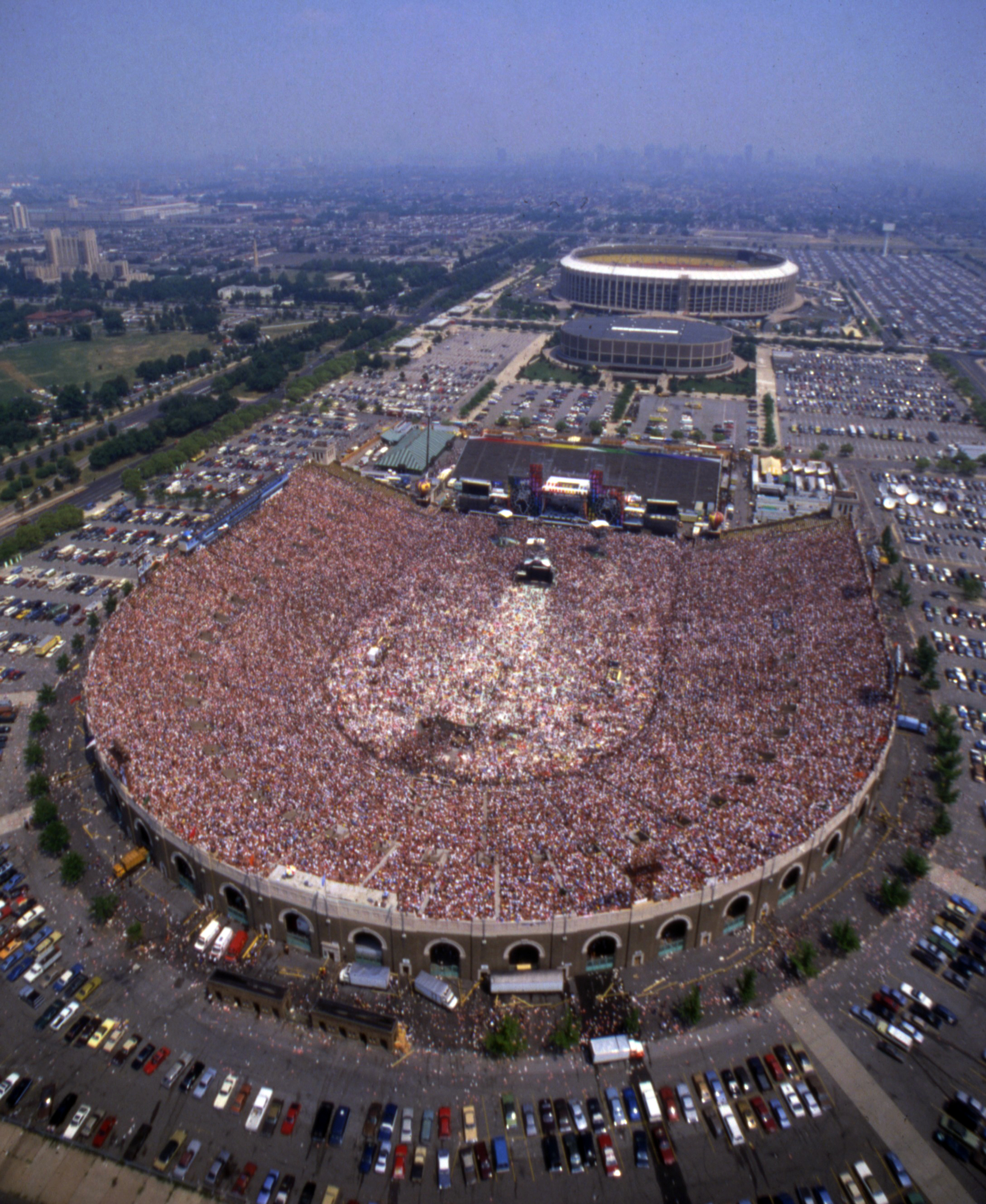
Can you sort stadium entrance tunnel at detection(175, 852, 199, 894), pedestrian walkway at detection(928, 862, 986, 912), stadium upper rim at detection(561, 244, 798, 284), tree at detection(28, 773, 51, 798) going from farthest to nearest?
stadium upper rim at detection(561, 244, 798, 284) < tree at detection(28, 773, 51, 798) < pedestrian walkway at detection(928, 862, 986, 912) < stadium entrance tunnel at detection(175, 852, 199, 894)

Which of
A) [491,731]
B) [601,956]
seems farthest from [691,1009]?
[491,731]

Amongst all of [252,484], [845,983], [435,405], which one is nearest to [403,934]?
[845,983]

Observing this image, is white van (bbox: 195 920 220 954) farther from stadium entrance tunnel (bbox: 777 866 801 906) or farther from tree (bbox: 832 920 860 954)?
tree (bbox: 832 920 860 954)

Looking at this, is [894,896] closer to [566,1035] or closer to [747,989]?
[747,989]

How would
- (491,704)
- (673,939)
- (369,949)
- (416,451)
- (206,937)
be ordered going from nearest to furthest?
(369,949)
(673,939)
(206,937)
(491,704)
(416,451)

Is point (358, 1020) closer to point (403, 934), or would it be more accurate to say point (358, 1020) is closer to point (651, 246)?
point (403, 934)

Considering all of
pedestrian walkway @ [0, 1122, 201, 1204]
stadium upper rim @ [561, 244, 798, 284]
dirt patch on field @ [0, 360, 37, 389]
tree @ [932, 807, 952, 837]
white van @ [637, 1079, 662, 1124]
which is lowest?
pedestrian walkway @ [0, 1122, 201, 1204]

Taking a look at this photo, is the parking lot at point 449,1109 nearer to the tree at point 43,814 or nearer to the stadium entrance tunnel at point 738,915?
the stadium entrance tunnel at point 738,915

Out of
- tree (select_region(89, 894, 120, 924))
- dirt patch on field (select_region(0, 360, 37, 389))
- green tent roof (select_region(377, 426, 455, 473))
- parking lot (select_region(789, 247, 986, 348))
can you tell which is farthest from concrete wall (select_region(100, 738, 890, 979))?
parking lot (select_region(789, 247, 986, 348))
